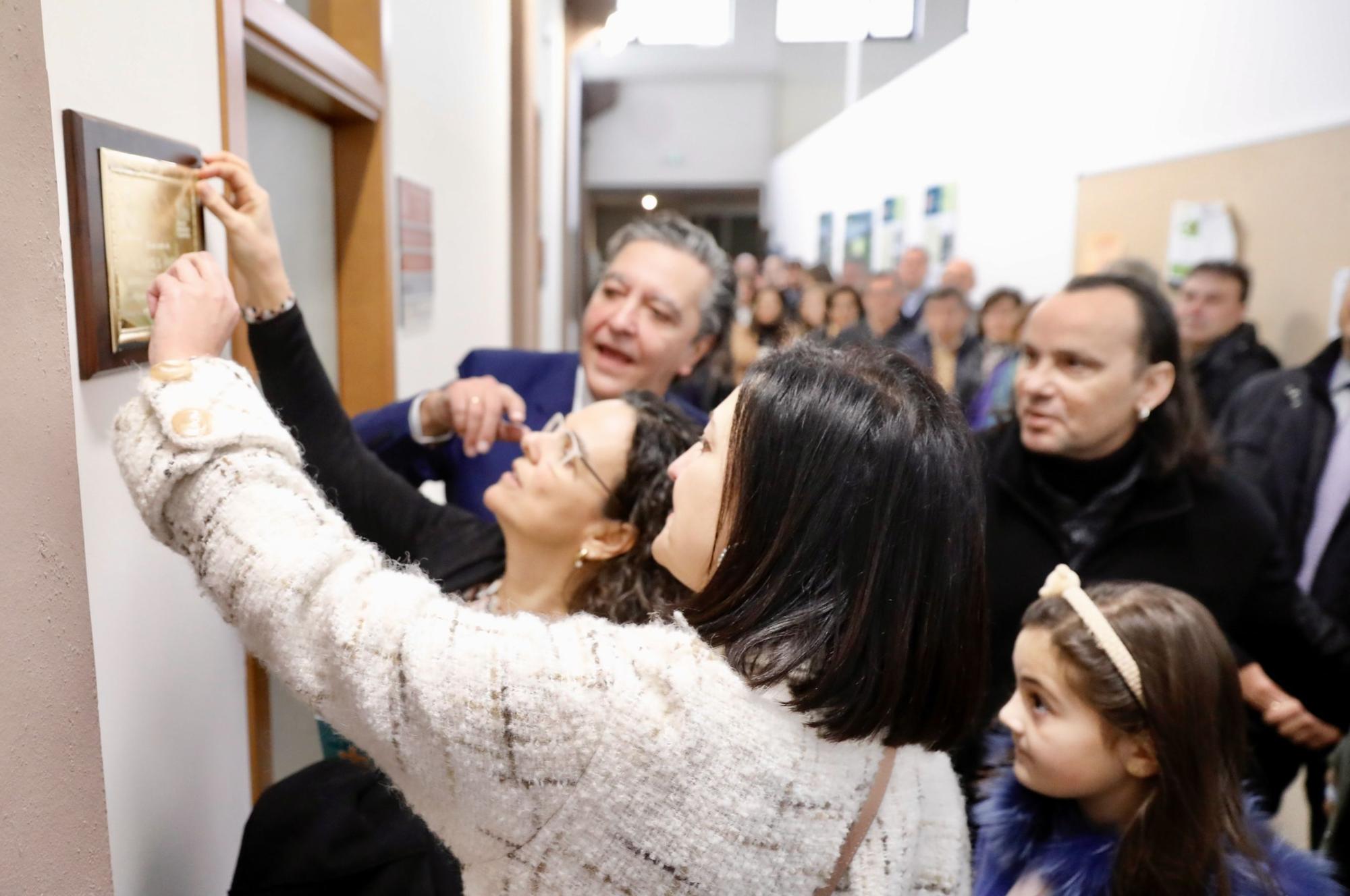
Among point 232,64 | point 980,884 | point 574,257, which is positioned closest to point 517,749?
point 980,884

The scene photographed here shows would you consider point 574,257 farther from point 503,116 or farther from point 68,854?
point 68,854

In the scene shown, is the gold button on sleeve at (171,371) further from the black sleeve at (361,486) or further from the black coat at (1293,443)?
the black coat at (1293,443)

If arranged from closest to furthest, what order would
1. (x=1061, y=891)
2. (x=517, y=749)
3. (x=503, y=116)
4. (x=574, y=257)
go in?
(x=517, y=749) → (x=1061, y=891) → (x=503, y=116) → (x=574, y=257)

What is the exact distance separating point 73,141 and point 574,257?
8153mm

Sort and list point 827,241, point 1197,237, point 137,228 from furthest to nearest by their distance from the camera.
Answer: point 827,241 → point 1197,237 → point 137,228

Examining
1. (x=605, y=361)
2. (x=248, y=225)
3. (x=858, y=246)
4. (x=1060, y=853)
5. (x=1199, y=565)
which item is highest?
(x=858, y=246)

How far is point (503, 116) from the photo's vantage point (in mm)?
4215

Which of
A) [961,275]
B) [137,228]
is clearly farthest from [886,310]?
[137,228]

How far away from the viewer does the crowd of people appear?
0.81 m

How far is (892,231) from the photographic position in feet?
22.0

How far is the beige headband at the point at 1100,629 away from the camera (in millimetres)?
1269

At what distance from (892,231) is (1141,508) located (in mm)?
5247

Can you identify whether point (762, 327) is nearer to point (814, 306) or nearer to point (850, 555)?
point (814, 306)

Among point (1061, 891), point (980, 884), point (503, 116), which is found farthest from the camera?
point (503, 116)
